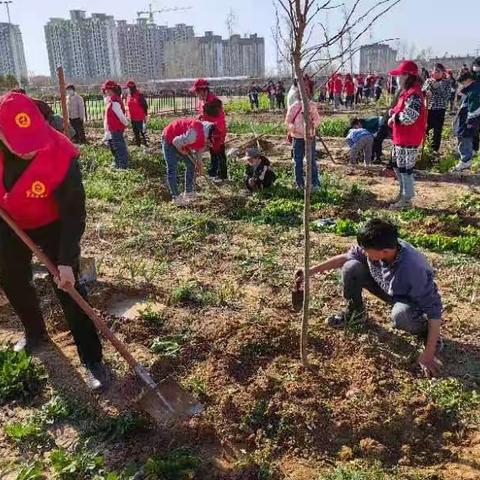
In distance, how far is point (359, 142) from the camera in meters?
8.64

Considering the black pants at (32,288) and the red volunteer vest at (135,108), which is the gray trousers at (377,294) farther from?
the red volunteer vest at (135,108)

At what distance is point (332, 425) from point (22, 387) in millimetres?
1819

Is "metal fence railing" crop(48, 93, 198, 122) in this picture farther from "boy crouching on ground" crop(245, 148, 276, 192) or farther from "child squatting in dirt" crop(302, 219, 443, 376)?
"child squatting in dirt" crop(302, 219, 443, 376)

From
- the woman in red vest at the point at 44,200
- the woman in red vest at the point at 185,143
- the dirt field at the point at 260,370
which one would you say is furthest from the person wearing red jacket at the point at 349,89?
the woman in red vest at the point at 44,200

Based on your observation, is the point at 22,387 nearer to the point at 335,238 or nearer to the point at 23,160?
the point at 23,160

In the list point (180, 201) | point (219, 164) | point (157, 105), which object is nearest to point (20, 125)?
point (180, 201)

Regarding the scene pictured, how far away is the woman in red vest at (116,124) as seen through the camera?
29.9ft

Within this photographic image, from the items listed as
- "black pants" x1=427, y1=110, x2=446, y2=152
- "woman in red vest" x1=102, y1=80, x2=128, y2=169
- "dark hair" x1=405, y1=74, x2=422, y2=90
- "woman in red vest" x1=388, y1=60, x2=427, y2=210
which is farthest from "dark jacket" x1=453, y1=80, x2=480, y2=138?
"woman in red vest" x1=102, y1=80, x2=128, y2=169

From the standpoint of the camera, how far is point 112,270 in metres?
4.87

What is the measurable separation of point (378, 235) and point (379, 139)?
21.5ft

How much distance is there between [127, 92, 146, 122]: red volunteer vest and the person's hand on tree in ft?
30.4

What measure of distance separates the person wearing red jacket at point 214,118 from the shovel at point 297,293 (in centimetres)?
409

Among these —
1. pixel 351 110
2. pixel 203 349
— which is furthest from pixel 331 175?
pixel 351 110

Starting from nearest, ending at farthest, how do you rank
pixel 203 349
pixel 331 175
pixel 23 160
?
pixel 23 160
pixel 203 349
pixel 331 175
